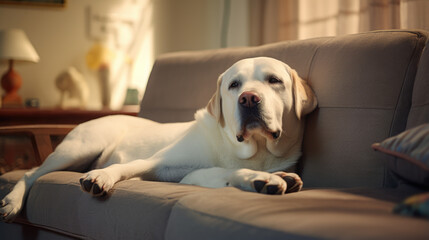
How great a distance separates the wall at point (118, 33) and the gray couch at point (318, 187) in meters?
2.64

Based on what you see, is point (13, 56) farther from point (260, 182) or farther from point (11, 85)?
point (260, 182)

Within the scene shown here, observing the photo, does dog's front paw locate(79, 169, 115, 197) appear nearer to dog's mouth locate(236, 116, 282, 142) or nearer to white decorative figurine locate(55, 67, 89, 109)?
dog's mouth locate(236, 116, 282, 142)

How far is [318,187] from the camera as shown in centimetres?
205

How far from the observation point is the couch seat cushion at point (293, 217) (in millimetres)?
993

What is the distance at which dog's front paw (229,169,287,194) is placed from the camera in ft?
5.23

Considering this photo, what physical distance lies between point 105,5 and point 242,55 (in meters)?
3.17

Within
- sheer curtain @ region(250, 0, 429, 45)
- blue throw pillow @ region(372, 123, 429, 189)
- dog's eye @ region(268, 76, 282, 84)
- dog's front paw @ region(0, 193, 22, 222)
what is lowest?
dog's front paw @ region(0, 193, 22, 222)

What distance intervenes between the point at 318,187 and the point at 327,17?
8.12 ft

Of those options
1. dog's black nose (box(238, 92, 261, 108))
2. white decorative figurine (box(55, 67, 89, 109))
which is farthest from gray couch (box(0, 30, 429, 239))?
white decorative figurine (box(55, 67, 89, 109))

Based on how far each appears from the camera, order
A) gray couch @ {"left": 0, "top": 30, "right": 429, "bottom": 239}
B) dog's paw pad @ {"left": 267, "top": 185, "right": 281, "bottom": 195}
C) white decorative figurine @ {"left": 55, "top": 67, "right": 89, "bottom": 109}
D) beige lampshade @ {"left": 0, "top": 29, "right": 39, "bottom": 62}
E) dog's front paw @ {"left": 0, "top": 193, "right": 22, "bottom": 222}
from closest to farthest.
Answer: gray couch @ {"left": 0, "top": 30, "right": 429, "bottom": 239}
dog's paw pad @ {"left": 267, "top": 185, "right": 281, "bottom": 195}
dog's front paw @ {"left": 0, "top": 193, "right": 22, "bottom": 222}
beige lampshade @ {"left": 0, "top": 29, "right": 39, "bottom": 62}
white decorative figurine @ {"left": 55, "top": 67, "right": 89, "bottom": 109}

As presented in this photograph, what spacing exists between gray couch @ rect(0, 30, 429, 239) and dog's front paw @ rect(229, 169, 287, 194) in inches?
1.8

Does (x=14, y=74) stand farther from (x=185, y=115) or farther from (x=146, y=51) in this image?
(x=185, y=115)

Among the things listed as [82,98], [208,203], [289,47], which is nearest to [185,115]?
[289,47]

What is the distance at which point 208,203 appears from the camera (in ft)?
4.72
